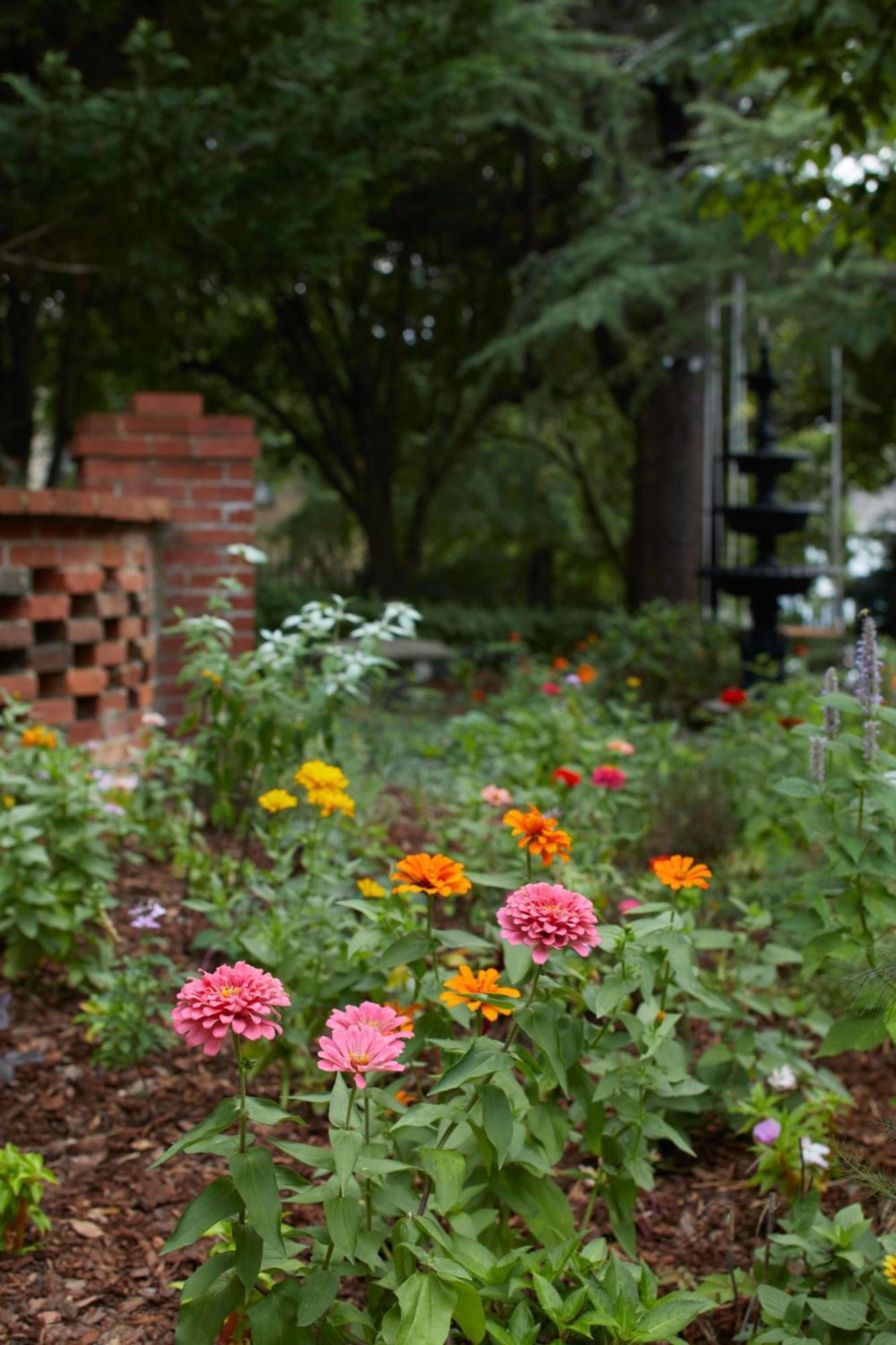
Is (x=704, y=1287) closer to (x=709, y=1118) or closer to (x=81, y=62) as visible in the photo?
(x=709, y=1118)

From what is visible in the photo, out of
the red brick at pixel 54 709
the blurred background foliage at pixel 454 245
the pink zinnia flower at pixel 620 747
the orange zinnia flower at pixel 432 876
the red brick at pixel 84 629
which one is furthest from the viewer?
the blurred background foliage at pixel 454 245

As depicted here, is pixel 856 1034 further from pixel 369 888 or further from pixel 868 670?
pixel 369 888

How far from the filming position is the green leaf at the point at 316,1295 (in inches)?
49.6

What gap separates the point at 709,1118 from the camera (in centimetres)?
238

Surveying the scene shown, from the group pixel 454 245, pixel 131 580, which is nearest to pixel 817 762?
pixel 131 580

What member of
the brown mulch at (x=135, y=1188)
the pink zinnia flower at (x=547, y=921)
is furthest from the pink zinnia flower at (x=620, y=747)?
the pink zinnia flower at (x=547, y=921)

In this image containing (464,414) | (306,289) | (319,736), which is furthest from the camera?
(464,414)

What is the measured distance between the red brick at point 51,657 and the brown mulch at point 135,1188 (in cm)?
137

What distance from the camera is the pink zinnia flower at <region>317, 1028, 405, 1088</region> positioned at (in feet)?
4.02

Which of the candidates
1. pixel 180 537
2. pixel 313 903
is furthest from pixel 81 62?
pixel 313 903

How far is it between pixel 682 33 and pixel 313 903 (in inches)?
352

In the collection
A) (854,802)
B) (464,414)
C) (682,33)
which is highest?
(682,33)

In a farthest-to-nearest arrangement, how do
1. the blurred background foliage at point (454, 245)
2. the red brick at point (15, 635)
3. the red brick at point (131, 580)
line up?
the blurred background foliage at point (454, 245) → the red brick at point (131, 580) → the red brick at point (15, 635)

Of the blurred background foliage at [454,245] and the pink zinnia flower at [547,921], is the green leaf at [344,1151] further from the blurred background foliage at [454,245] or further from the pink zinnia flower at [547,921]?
the blurred background foliage at [454,245]
